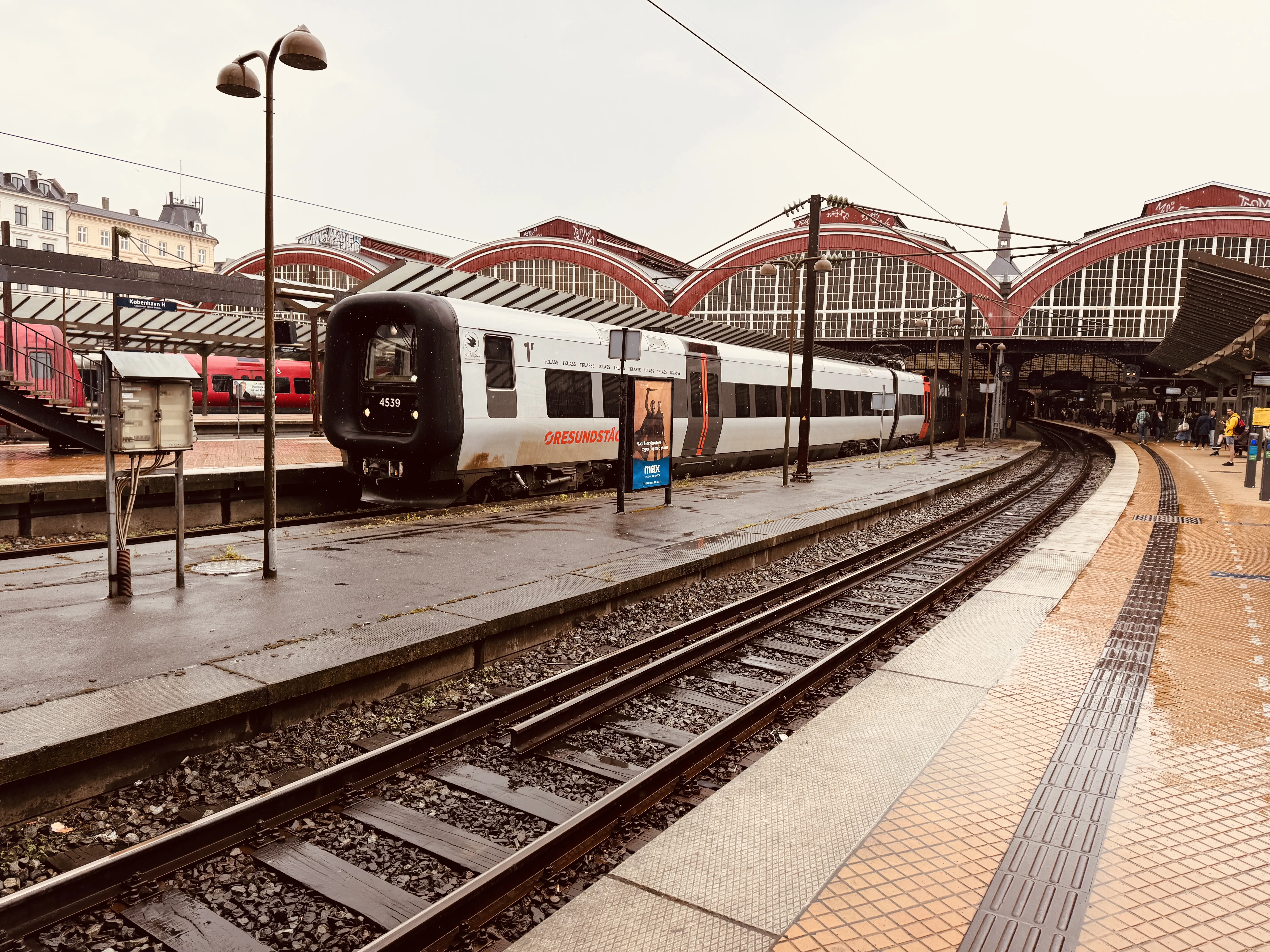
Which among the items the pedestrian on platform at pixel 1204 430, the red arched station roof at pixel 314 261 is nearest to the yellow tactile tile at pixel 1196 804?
the pedestrian on platform at pixel 1204 430

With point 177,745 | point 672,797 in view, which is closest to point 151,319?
point 177,745

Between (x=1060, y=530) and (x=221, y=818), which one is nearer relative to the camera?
(x=221, y=818)

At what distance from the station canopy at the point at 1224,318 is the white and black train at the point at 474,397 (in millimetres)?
8963

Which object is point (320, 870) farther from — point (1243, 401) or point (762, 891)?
point (1243, 401)

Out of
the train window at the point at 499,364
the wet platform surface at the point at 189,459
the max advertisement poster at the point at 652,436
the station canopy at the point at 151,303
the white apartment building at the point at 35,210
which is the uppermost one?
the white apartment building at the point at 35,210

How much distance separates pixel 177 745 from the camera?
4.39m

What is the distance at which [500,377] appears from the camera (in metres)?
12.1

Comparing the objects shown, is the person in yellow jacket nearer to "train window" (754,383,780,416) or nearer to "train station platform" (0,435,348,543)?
"train window" (754,383,780,416)

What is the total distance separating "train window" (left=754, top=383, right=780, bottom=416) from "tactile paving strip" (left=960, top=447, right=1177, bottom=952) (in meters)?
13.7

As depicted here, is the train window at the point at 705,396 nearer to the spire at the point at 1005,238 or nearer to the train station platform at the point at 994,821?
the train station platform at the point at 994,821

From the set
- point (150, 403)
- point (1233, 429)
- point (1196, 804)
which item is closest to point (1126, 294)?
point (1233, 429)

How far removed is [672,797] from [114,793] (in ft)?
9.27

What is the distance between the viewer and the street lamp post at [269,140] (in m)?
6.73

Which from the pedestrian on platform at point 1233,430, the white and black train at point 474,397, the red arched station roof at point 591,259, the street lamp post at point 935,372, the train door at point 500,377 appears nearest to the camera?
the white and black train at point 474,397
